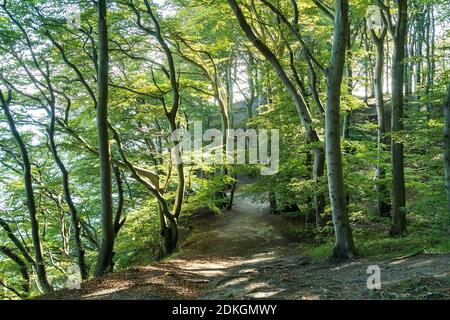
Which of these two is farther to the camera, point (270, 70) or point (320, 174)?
point (270, 70)

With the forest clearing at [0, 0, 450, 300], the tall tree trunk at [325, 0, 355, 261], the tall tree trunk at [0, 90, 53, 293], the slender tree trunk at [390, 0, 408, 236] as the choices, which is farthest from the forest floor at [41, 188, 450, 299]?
the tall tree trunk at [0, 90, 53, 293]

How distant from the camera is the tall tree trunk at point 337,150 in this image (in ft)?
26.3

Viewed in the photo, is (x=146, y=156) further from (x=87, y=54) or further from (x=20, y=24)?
(x=20, y=24)

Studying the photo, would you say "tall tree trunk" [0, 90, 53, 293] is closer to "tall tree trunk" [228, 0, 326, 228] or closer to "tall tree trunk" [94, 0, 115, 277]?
"tall tree trunk" [94, 0, 115, 277]

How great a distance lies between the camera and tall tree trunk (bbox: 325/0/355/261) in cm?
803

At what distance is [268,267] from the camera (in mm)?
8859

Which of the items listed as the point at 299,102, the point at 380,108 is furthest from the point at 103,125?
the point at 380,108

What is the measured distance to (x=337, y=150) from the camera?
26.5 ft

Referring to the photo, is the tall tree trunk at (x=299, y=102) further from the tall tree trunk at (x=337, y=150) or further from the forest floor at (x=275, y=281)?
the forest floor at (x=275, y=281)

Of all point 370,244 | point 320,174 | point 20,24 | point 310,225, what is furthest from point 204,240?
point 20,24

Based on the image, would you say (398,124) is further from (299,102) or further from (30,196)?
(30,196)

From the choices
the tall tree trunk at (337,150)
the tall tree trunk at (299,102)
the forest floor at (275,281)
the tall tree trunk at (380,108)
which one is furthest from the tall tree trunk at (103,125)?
the tall tree trunk at (380,108)

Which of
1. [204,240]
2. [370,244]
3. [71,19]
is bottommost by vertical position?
[204,240]
